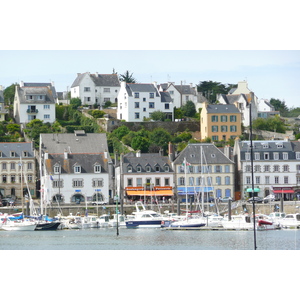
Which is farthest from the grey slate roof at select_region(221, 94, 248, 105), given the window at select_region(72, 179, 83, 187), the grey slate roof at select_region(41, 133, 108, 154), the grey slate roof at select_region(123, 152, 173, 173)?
the window at select_region(72, 179, 83, 187)

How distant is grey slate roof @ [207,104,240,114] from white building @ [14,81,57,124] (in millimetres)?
15487

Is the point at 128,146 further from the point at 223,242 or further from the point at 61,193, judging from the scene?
the point at 223,242

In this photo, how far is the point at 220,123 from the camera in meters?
91.9

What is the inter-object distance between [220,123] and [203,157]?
476 inches

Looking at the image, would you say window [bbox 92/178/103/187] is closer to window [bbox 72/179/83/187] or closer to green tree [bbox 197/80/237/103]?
window [bbox 72/179/83/187]

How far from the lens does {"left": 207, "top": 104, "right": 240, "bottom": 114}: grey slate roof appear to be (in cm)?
9244

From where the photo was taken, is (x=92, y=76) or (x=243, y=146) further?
(x=92, y=76)

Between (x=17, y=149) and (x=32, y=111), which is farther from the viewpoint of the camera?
(x=32, y=111)

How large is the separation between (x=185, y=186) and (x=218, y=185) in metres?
3.02

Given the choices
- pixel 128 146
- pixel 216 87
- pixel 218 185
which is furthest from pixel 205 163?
pixel 216 87

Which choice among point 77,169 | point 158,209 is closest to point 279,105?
point 158,209

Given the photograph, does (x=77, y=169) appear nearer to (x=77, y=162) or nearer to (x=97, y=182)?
(x=77, y=162)

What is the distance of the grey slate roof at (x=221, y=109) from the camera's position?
303 feet

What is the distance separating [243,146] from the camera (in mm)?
81125
